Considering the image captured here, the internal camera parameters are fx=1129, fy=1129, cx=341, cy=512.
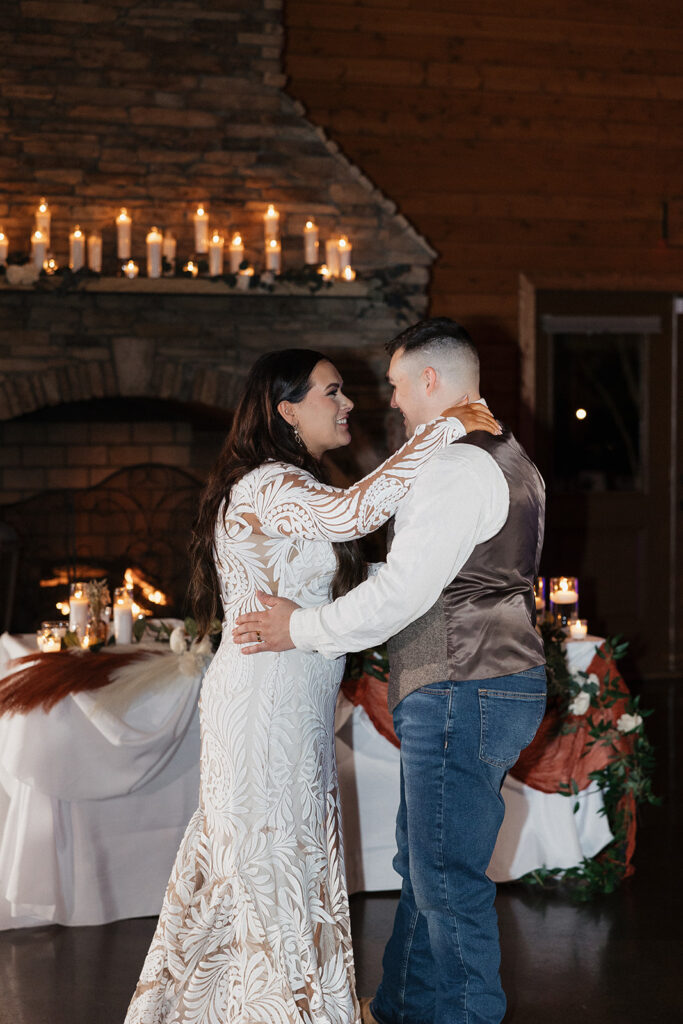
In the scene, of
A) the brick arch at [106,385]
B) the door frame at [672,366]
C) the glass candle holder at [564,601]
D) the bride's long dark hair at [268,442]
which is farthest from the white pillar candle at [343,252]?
the bride's long dark hair at [268,442]

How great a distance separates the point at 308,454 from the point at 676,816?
2693mm

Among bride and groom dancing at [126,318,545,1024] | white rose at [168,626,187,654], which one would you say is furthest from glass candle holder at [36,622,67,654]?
bride and groom dancing at [126,318,545,1024]

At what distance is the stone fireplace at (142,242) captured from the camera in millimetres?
5660

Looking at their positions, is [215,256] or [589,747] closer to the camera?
[589,747]

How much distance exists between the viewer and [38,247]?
18.0 ft

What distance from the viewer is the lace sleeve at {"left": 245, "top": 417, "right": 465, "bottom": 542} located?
2.12 metres

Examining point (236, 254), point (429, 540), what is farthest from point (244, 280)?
point (429, 540)

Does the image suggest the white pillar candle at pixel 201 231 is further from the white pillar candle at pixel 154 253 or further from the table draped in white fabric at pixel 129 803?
the table draped in white fabric at pixel 129 803

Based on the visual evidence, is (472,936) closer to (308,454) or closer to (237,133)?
(308,454)

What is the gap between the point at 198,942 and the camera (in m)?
2.30

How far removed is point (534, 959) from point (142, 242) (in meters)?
4.07

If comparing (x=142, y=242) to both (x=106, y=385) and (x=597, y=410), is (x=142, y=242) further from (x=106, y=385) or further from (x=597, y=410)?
(x=597, y=410)

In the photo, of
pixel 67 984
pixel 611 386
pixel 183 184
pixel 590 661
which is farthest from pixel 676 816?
pixel 183 184

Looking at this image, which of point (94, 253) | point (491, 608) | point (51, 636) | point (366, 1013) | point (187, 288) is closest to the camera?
point (491, 608)
